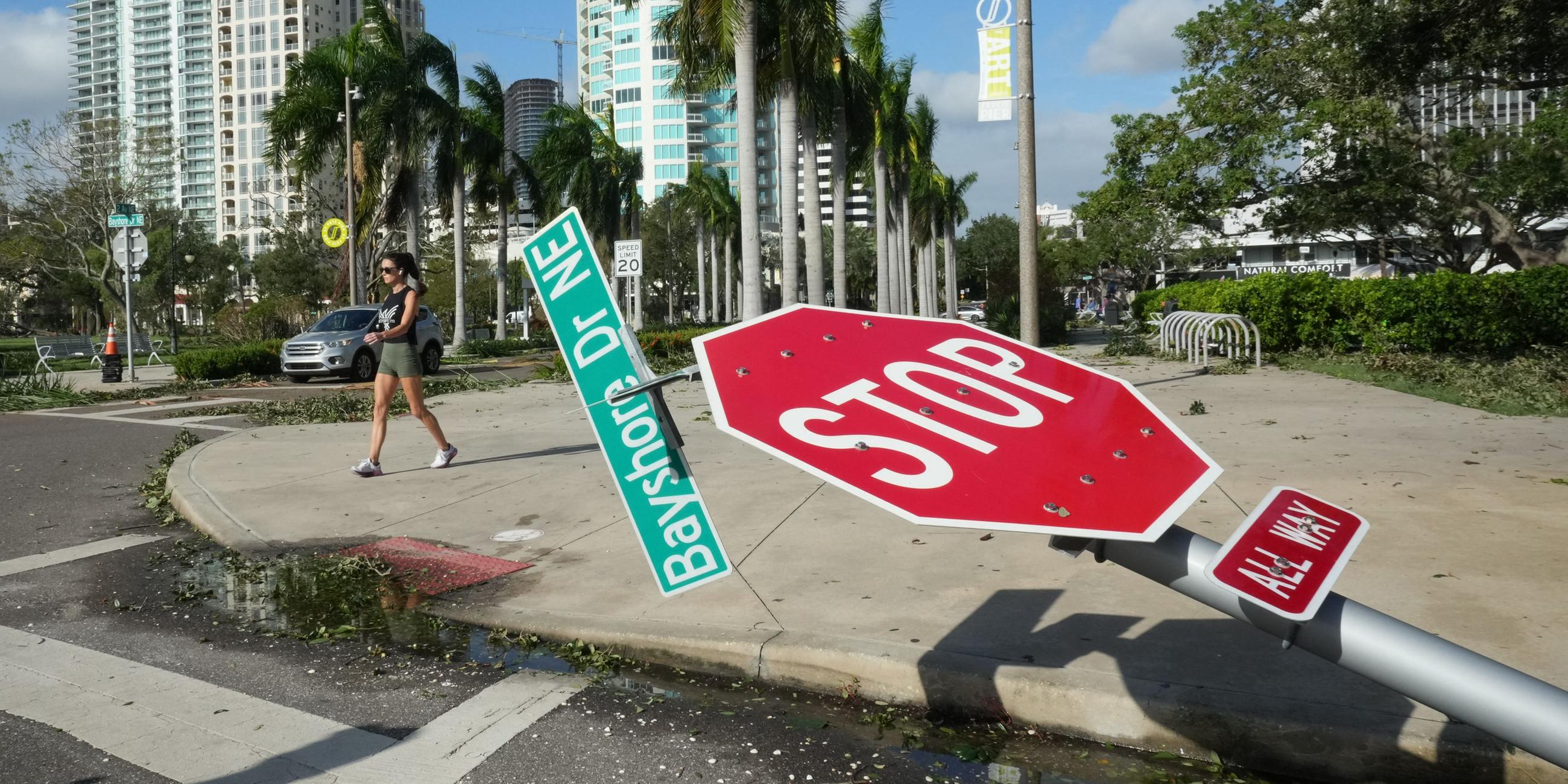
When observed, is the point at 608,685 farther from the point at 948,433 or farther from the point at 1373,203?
the point at 1373,203

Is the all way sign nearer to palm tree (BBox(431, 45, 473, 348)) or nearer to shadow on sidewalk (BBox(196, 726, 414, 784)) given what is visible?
shadow on sidewalk (BBox(196, 726, 414, 784))

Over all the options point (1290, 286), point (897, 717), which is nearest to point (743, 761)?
point (897, 717)

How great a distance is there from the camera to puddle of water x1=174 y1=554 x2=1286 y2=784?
3.56 metres

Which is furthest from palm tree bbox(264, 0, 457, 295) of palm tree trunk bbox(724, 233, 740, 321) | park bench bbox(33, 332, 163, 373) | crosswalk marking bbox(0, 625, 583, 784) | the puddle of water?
crosswalk marking bbox(0, 625, 583, 784)

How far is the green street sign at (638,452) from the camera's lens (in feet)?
7.83

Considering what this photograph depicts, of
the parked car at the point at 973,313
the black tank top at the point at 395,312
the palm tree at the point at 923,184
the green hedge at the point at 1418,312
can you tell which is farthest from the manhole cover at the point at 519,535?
the parked car at the point at 973,313

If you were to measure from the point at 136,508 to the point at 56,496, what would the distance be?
1.06 metres

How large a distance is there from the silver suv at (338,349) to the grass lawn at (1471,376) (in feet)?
52.1

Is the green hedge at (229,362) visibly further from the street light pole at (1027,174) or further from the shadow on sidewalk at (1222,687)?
the shadow on sidewalk at (1222,687)

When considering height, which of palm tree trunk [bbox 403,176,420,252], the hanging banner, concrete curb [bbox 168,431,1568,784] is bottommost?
concrete curb [bbox 168,431,1568,784]

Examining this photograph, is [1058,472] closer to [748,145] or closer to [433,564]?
[433,564]

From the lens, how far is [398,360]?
29.6ft

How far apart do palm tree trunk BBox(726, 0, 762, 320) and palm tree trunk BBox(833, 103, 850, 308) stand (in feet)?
34.5

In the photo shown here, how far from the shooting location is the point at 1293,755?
139 inches
